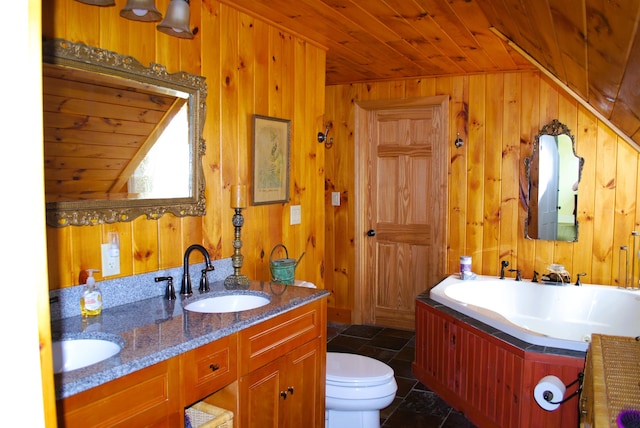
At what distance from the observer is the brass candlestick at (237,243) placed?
2.38m

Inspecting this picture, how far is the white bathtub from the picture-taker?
351cm

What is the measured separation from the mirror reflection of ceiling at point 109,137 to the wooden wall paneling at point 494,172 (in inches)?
109

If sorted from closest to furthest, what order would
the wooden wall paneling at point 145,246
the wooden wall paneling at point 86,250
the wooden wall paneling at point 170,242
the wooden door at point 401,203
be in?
the wooden wall paneling at point 86,250
the wooden wall paneling at point 145,246
the wooden wall paneling at point 170,242
the wooden door at point 401,203

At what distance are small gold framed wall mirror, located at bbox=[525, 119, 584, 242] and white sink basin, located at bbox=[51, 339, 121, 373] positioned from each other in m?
3.38

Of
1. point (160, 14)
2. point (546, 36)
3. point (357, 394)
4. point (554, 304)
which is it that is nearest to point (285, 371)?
point (357, 394)

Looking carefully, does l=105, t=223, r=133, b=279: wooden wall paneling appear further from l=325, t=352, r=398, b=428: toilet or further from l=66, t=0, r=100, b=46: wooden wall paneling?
l=325, t=352, r=398, b=428: toilet

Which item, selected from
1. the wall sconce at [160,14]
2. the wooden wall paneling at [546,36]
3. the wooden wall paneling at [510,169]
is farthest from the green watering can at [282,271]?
the wooden wall paneling at [510,169]

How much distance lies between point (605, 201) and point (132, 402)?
3.61m

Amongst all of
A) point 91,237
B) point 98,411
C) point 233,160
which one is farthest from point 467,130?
point 98,411

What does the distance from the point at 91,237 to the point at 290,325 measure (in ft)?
2.71

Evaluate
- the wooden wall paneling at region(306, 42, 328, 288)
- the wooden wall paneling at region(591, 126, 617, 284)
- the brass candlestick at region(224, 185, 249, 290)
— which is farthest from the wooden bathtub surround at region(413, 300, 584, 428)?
the wooden wall paneling at region(591, 126, 617, 284)

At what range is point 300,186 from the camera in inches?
125

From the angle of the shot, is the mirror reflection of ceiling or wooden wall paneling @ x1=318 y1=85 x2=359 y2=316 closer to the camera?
the mirror reflection of ceiling

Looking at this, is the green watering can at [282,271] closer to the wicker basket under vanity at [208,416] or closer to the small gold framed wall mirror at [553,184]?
the wicker basket under vanity at [208,416]
